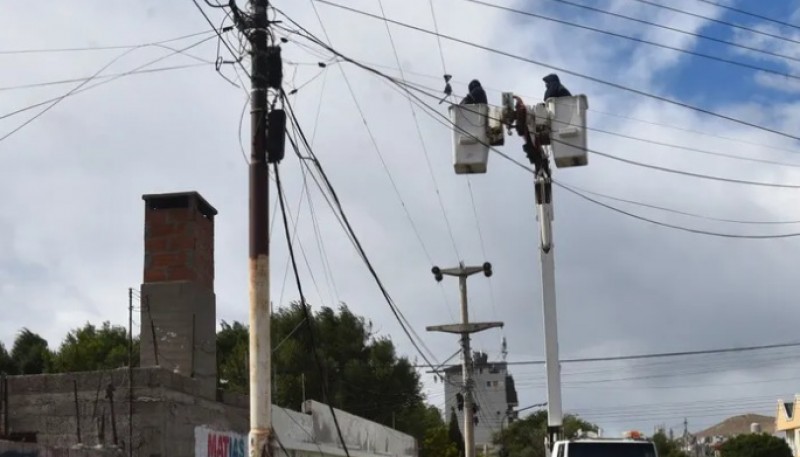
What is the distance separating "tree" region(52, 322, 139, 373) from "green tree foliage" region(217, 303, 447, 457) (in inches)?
174

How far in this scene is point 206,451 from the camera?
49.1 ft

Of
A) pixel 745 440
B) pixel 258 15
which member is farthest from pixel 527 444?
pixel 258 15

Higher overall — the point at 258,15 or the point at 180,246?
the point at 258,15

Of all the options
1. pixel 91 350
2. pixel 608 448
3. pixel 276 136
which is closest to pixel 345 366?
pixel 91 350

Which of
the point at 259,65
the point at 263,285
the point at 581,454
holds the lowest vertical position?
the point at 581,454

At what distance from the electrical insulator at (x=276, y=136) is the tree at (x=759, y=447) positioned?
60922 millimetres

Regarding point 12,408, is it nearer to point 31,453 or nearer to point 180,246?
point 31,453

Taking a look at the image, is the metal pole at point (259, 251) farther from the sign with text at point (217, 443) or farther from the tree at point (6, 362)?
the tree at point (6, 362)

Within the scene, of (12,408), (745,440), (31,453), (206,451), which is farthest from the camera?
(745,440)

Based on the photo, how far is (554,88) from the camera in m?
19.7

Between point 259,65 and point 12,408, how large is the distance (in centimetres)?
527

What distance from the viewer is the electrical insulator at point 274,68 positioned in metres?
12.5

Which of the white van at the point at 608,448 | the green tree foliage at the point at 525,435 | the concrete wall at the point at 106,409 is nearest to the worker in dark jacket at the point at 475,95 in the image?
the white van at the point at 608,448

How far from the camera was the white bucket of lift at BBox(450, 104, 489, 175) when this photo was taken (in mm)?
19109
